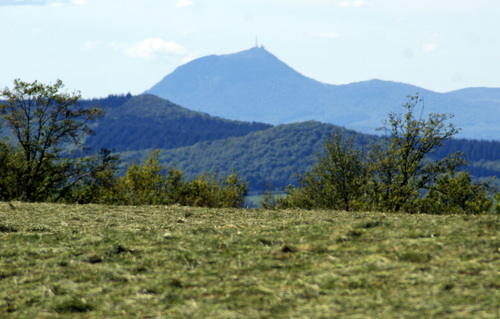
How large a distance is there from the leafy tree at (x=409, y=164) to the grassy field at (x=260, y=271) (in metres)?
30.7

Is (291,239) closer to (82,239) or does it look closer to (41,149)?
(82,239)

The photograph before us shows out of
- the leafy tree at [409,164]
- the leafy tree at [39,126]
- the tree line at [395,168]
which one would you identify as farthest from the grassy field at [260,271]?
the leafy tree at [39,126]

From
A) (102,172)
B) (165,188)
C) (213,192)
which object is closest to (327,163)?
(102,172)

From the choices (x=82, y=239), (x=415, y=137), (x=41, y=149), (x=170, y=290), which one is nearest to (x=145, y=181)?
(x=41, y=149)

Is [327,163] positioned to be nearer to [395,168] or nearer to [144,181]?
[395,168]

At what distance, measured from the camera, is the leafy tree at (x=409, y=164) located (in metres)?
43.5

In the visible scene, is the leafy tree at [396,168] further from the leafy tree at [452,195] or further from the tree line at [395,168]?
the leafy tree at [452,195]

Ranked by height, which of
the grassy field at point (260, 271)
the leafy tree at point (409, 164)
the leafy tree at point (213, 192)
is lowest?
the leafy tree at point (213, 192)

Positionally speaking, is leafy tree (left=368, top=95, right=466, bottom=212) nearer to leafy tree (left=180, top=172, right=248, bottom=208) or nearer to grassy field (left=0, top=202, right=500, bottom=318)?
grassy field (left=0, top=202, right=500, bottom=318)

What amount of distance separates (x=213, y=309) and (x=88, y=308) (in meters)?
2.09

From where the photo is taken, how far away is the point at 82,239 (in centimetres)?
1329

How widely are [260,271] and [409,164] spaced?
1443 inches

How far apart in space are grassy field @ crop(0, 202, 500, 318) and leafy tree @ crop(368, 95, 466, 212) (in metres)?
30.7

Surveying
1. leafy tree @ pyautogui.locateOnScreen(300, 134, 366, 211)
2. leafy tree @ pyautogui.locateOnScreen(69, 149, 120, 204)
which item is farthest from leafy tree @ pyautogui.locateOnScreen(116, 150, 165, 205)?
leafy tree @ pyautogui.locateOnScreen(300, 134, 366, 211)
